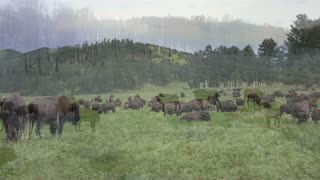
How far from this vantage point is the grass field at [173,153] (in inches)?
753

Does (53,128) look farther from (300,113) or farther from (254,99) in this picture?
(254,99)

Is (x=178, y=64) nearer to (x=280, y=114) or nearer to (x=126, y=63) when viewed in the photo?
(x=126, y=63)

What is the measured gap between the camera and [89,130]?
2781 centimetres

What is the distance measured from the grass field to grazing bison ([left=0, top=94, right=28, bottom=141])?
30.7 inches

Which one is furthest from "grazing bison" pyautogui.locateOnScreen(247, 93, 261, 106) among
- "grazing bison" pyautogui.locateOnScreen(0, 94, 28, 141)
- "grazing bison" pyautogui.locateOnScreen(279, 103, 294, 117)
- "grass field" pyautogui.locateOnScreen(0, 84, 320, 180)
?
"grazing bison" pyautogui.locateOnScreen(0, 94, 28, 141)

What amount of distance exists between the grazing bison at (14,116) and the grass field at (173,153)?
0.78 meters

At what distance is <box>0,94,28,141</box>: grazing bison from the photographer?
79.5 feet

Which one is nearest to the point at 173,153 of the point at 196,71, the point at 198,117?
the point at 198,117

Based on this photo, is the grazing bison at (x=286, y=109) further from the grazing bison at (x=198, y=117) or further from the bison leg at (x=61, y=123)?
the bison leg at (x=61, y=123)

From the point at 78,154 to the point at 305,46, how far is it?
7437 centimetres

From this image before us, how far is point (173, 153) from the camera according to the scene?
70.7ft

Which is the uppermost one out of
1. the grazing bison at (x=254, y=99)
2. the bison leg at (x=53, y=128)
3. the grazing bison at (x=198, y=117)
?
the grazing bison at (x=254, y=99)

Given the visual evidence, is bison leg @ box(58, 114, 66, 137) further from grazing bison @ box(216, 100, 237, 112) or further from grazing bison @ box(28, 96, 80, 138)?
grazing bison @ box(216, 100, 237, 112)

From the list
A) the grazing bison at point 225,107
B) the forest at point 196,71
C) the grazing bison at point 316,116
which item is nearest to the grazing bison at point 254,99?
the grazing bison at point 225,107
